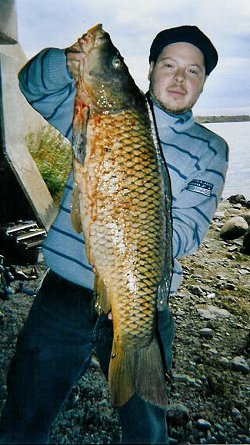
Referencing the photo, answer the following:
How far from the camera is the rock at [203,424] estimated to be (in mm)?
3495

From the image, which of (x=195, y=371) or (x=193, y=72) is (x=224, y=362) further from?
(x=193, y=72)

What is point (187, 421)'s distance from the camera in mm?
3551

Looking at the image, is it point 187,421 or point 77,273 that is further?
point 187,421

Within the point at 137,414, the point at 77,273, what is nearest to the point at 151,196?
the point at 77,273

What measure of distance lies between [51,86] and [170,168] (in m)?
0.90

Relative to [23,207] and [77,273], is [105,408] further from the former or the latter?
[23,207]

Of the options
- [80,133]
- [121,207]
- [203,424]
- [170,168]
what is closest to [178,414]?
[203,424]

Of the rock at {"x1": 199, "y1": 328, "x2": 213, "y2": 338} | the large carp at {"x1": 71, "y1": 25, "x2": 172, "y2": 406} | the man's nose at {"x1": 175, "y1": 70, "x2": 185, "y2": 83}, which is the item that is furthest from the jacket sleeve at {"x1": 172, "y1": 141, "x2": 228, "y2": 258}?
the rock at {"x1": 199, "y1": 328, "x2": 213, "y2": 338}

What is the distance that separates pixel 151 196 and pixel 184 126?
0.92m

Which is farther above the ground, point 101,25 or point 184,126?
point 101,25

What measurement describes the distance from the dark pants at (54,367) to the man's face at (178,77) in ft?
4.71

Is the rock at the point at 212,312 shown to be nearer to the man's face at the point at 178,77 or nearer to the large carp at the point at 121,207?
the man's face at the point at 178,77

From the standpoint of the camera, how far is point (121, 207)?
193cm

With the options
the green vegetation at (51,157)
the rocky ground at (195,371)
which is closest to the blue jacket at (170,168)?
the rocky ground at (195,371)
